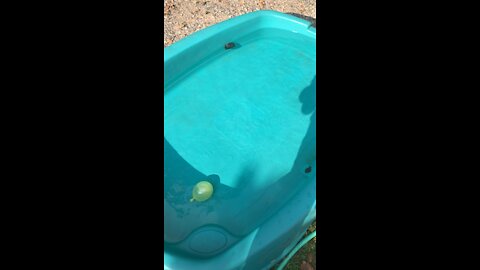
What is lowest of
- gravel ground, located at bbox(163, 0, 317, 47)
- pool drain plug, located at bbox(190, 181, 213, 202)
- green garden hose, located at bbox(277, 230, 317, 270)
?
green garden hose, located at bbox(277, 230, 317, 270)

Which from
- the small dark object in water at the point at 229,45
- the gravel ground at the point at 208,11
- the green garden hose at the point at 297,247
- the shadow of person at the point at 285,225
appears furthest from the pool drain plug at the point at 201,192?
the gravel ground at the point at 208,11

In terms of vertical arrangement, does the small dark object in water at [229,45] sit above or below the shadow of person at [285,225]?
above

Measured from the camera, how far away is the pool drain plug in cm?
293

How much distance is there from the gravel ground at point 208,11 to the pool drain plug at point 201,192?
5.18ft

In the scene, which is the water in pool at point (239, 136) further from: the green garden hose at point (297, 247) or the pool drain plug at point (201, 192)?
the green garden hose at point (297, 247)

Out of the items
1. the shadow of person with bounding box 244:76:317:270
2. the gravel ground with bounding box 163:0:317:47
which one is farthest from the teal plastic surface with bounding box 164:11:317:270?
the gravel ground with bounding box 163:0:317:47

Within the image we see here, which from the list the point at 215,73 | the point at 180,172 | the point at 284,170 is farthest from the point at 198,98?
the point at 284,170

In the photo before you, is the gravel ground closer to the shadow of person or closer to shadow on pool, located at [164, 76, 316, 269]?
shadow on pool, located at [164, 76, 316, 269]

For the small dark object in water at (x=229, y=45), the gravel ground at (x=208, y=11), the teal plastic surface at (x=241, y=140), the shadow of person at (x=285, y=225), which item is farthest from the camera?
the gravel ground at (x=208, y=11)

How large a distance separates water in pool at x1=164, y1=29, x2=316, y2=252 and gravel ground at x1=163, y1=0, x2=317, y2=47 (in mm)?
406

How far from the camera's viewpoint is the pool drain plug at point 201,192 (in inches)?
115

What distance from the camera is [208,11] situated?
13.2 feet
